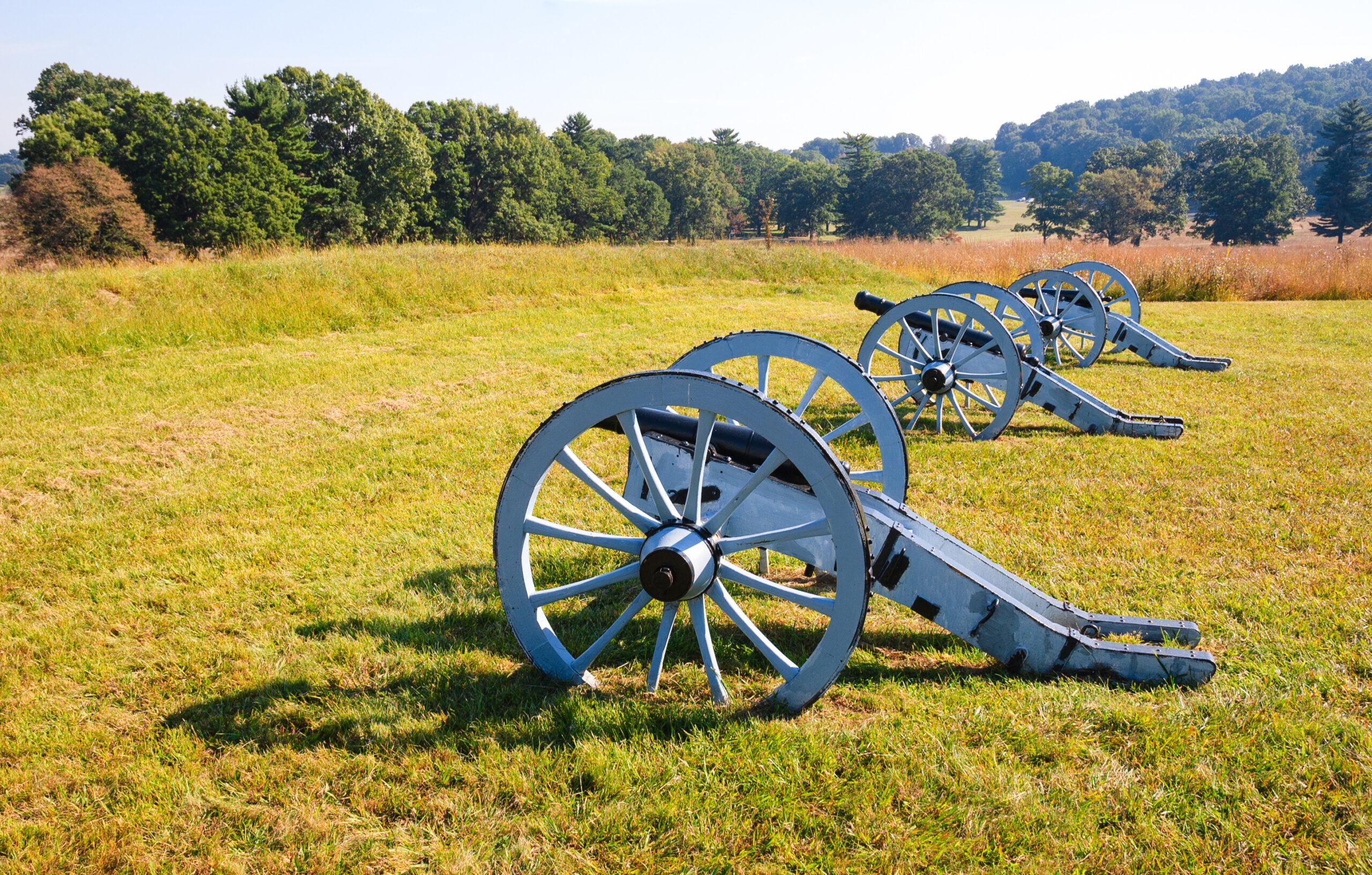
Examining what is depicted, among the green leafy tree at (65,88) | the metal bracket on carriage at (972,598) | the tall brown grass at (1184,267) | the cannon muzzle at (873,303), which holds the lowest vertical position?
the metal bracket on carriage at (972,598)

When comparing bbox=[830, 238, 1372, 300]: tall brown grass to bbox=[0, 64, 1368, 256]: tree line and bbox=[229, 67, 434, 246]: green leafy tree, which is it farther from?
bbox=[229, 67, 434, 246]: green leafy tree

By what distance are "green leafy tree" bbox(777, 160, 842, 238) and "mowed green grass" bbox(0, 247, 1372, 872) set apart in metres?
74.9

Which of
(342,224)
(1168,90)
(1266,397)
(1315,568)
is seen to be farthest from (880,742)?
(1168,90)

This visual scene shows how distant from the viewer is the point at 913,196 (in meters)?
71.9

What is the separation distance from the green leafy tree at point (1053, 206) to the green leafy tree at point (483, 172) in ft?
134

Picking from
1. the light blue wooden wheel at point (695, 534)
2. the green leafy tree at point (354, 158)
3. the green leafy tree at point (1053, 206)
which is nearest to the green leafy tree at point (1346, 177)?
the green leafy tree at point (1053, 206)

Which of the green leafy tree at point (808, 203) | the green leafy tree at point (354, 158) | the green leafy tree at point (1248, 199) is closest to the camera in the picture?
the green leafy tree at point (354, 158)

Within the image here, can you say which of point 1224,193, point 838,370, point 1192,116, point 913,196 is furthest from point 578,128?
point 1192,116

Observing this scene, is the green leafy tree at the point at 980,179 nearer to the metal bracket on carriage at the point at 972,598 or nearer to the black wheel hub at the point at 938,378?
the black wheel hub at the point at 938,378

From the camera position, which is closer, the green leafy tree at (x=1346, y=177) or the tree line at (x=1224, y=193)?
the green leafy tree at (x=1346, y=177)

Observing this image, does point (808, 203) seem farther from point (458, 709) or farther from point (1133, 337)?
point (458, 709)

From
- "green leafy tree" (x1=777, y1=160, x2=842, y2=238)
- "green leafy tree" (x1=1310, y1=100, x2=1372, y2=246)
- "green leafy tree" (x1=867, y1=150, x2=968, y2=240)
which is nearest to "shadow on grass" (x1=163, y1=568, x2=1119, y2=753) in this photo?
"green leafy tree" (x1=1310, y1=100, x2=1372, y2=246)

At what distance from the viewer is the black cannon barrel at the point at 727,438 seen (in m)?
2.82

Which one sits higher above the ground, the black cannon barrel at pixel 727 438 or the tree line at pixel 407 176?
the tree line at pixel 407 176
